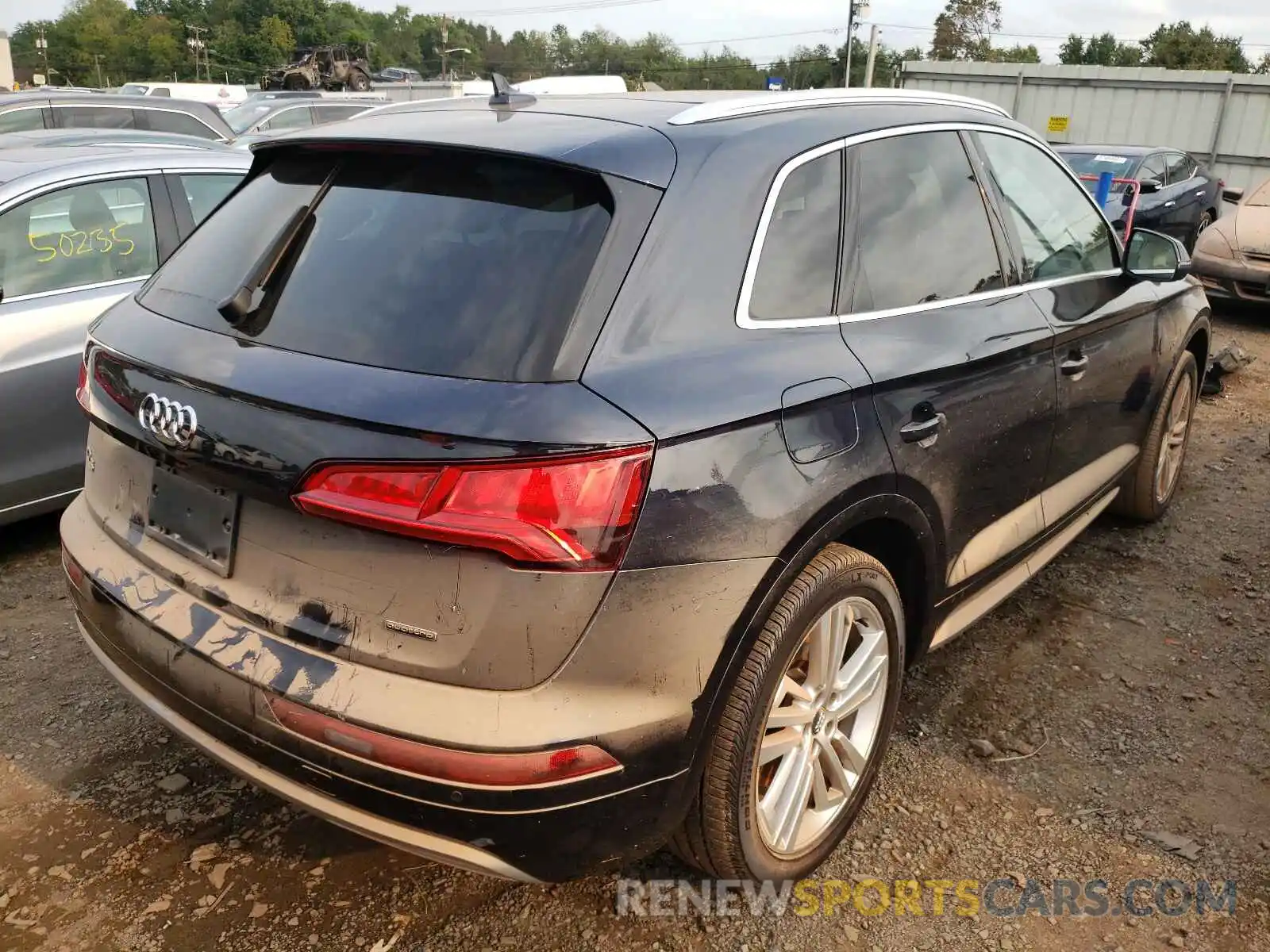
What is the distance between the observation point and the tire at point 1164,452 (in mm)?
4305

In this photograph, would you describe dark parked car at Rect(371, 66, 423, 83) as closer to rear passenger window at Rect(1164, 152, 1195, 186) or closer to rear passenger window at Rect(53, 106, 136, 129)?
rear passenger window at Rect(53, 106, 136, 129)

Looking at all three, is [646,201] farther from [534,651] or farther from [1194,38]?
[1194,38]

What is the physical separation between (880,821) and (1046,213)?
6.81ft

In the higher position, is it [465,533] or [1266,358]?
[465,533]

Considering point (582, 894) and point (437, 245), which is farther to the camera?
point (582, 894)

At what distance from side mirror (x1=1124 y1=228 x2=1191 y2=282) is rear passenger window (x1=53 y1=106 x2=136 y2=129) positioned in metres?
Result: 9.53

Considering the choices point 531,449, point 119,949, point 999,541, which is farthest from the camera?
point 999,541

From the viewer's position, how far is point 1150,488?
175 inches

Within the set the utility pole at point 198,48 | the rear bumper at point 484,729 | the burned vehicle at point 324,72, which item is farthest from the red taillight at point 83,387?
the utility pole at point 198,48

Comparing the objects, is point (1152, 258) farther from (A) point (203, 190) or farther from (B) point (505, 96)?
(A) point (203, 190)

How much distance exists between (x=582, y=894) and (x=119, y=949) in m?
1.04

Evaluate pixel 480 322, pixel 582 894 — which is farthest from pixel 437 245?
pixel 582 894

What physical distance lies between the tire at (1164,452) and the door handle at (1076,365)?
3.49ft

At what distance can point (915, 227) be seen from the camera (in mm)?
2736
